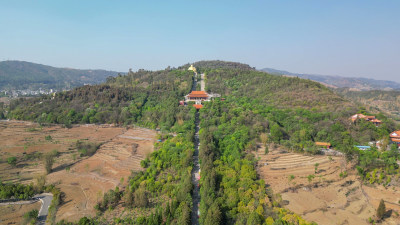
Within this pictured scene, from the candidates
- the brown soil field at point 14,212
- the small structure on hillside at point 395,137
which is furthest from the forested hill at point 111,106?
the small structure on hillside at point 395,137

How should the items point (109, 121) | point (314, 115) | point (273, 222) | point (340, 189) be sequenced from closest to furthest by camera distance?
point (273, 222) → point (340, 189) → point (314, 115) → point (109, 121)

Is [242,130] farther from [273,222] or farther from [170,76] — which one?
[170,76]

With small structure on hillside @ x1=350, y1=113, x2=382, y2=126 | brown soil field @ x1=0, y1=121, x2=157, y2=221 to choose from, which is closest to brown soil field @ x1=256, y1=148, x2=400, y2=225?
small structure on hillside @ x1=350, y1=113, x2=382, y2=126

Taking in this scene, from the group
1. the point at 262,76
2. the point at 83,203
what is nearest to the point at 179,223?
the point at 83,203

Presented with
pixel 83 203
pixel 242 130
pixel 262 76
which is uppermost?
pixel 262 76

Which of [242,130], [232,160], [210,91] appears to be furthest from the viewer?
[210,91]

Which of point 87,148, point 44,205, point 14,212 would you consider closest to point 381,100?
point 87,148

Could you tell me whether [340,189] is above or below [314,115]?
below
